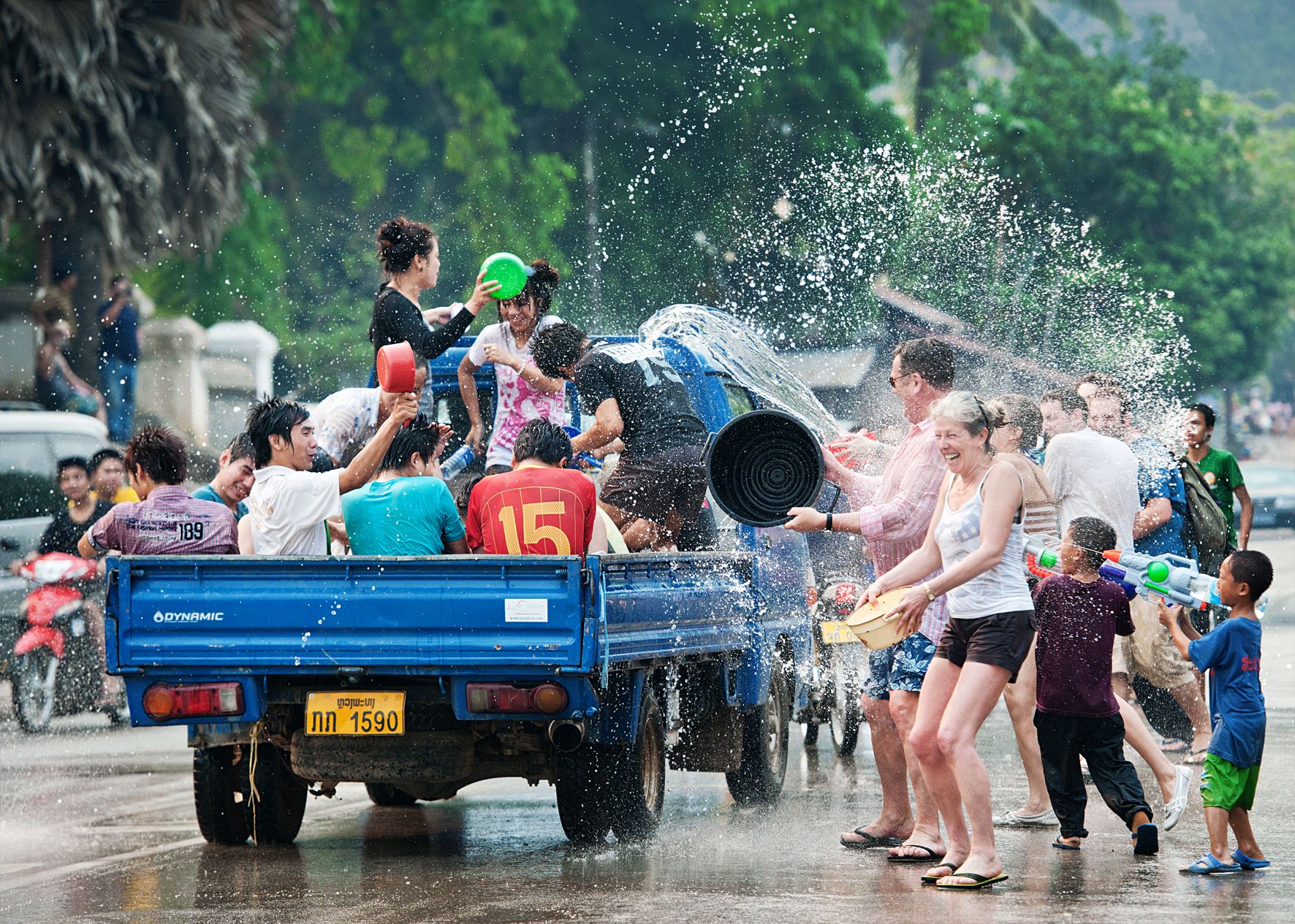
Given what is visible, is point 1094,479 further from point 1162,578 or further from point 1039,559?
point 1162,578

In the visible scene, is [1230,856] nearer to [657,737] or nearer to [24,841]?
[657,737]

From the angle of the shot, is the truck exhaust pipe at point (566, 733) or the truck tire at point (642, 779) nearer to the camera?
the truck exhaust pipe at point (566, 733)

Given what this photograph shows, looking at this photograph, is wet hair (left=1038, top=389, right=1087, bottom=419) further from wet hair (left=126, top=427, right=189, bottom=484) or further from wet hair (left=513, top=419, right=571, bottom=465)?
wet hair (left=126, top=427, right=189, bottom=484)

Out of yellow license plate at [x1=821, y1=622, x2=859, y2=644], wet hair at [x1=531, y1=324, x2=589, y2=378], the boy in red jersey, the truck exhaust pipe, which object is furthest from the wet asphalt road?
wet hair at [x1=531, y1=324, x2=589, y2=378]

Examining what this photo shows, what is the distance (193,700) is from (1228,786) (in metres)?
3.95

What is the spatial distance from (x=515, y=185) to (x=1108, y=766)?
98.6 feet

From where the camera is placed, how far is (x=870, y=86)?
119 feet

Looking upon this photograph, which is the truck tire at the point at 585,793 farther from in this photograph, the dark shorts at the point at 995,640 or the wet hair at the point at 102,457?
the wet hair at the point at 102,457

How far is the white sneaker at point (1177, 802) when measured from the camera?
8453 millimetres

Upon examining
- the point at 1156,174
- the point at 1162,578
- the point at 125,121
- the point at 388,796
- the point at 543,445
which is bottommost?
the point at 388,796

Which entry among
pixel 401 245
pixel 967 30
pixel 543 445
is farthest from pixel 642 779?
pixel 967 30

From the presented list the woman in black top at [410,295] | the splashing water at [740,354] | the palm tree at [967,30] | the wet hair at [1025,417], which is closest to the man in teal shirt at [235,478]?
the woman in black top at [410,295]

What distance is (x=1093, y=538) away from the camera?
28.6ft

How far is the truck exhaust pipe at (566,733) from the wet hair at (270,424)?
1790 mm
